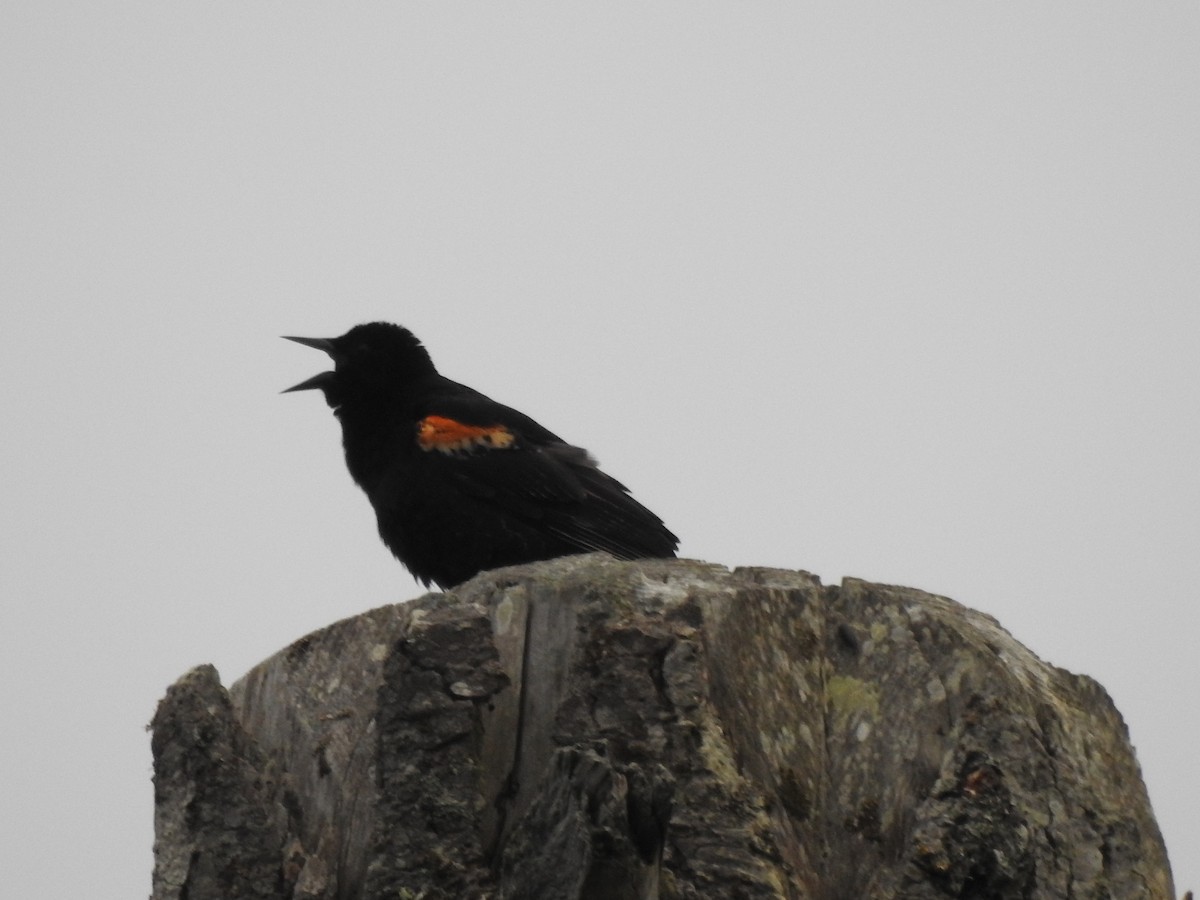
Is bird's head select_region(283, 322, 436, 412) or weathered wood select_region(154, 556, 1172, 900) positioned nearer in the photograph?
weathered wood select_region(154, 556, 1172, 900)

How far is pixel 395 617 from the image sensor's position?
12.5 ft

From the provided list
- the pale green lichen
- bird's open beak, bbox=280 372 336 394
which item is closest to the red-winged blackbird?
bird's open beak, bbox=280 372 336 394

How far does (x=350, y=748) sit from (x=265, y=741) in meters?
0.36

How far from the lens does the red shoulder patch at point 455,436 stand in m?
7.66

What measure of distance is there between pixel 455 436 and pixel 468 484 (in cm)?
37

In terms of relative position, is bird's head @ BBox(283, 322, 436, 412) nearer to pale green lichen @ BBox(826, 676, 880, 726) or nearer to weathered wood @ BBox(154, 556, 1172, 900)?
weathered wood @ BBox(154, 556, 1172, 900)

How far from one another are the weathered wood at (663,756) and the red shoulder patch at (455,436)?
3826 mm

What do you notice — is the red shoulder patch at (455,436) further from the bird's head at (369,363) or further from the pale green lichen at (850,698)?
the pale green lichen at (850,698)

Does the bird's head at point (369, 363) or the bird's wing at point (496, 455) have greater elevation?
the bird's head at point (369, 363)

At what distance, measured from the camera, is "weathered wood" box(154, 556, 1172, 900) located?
314 cm

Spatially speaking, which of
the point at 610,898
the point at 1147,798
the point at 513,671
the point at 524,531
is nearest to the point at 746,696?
the point at 513,671

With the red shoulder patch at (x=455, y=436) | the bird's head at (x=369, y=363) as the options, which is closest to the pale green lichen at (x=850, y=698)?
the red shoulder patch at (x=455, y=436)

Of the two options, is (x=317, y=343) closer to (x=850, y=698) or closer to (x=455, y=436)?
(x=455, y=436)

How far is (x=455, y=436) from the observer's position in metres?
7.71
